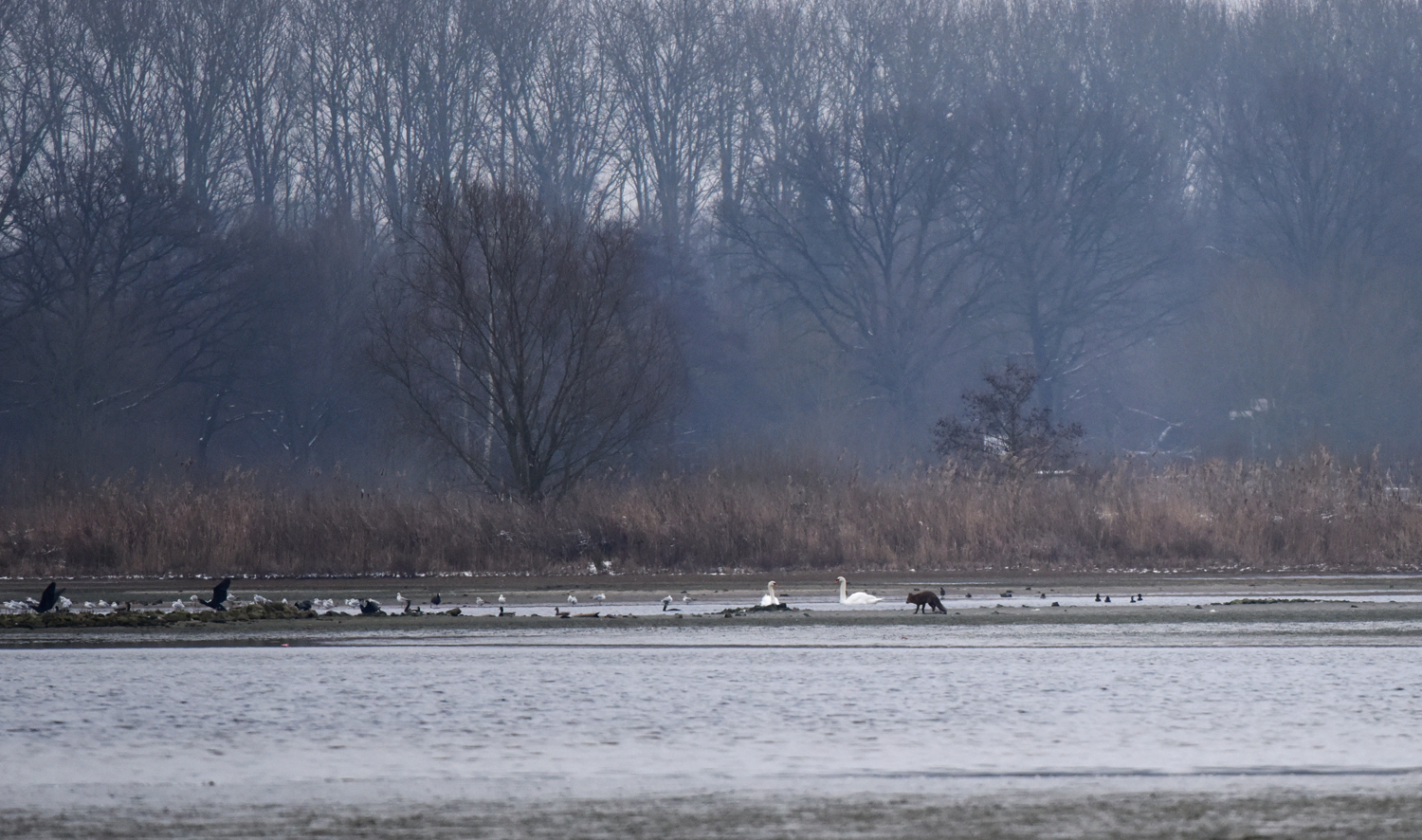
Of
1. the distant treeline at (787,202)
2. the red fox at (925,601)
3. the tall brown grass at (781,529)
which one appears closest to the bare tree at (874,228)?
the distant treeline at (787,202)

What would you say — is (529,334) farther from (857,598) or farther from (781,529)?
(857,598)

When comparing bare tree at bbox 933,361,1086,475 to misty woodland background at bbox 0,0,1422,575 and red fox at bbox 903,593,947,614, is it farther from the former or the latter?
red fox at bbox 903,593,947,614

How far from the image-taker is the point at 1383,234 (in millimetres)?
59750

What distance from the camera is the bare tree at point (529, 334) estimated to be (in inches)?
1304

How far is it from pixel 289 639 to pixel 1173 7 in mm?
59066

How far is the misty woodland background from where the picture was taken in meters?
53.0

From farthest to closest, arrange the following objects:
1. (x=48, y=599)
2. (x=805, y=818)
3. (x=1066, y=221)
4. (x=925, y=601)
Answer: (x=1066, y=221) → (x=48, y=599) → (x=925, y=601) → (x=805, y=818)

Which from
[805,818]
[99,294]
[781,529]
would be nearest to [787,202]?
[99,294]

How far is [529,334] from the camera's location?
3366 cm

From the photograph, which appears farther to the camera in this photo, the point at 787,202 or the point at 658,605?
the point at 787,202

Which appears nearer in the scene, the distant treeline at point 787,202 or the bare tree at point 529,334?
the bare tree at point 529,334

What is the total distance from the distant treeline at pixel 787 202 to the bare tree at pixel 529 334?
18.1 meters

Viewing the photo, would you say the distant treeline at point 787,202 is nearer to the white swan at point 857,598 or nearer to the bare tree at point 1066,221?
the bare tree at point 1066,221

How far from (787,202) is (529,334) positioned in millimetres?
28703
